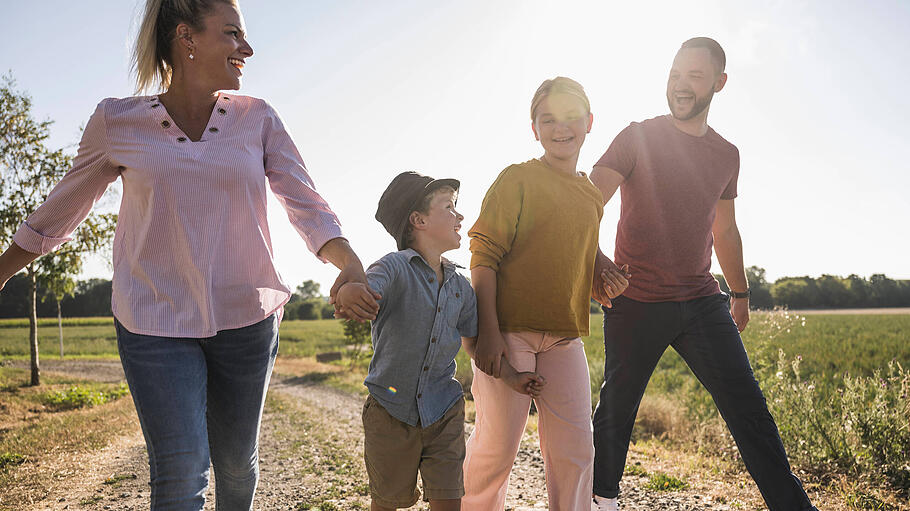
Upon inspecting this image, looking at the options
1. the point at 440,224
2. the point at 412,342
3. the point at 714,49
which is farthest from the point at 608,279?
the point at 714,49

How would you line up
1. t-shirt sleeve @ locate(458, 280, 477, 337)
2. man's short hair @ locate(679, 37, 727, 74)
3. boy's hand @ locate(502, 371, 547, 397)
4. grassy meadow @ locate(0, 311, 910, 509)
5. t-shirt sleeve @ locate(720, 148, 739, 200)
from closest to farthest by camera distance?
1. boy's hand @ locate(502, 371, 547, 397)
2. t-shirt sleeve @ locate(458, 280, 477, 337)
3. man's short hair @ locate(679, 37, 727, 74)
4. t-shirt sleeve @ locate(720, 148, 739, 200)
5. grassy meadow @ locate(0, 311, 910, 509)

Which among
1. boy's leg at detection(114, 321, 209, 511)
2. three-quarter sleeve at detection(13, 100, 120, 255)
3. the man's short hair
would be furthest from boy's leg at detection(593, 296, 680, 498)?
three-quarter sleeve at detection(13, 100, 120, 255)

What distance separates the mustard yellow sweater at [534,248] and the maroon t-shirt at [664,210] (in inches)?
19.7

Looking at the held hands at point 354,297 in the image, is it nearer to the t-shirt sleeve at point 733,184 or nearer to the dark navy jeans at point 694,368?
→ the dark navy jeans at point 694,368

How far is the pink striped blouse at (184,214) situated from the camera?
1891 mm

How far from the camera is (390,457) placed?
2436 mm

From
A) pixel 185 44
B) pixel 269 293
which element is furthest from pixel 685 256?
pixel 185 44

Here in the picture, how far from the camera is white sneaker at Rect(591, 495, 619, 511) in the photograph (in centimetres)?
304

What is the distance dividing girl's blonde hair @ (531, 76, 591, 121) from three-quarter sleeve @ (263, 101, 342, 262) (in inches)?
47.1

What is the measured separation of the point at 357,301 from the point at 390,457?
2.84ft

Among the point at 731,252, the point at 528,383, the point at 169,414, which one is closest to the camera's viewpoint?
the point at 169,414

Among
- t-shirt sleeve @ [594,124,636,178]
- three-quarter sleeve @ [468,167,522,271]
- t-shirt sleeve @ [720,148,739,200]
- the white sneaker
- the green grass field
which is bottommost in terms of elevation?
the green grass field

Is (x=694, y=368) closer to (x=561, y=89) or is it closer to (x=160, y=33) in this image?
(x=561, y=89)

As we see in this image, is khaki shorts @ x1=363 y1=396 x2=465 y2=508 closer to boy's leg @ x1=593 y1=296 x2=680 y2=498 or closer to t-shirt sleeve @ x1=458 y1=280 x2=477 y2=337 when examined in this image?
t-shirt sleeve @ x1=458 y1=280 x2=477 y2=337
